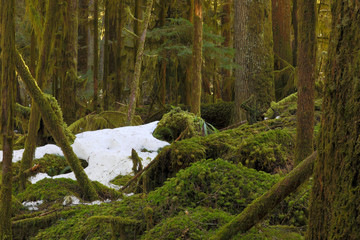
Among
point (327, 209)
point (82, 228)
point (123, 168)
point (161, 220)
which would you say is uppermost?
point (327, 209)

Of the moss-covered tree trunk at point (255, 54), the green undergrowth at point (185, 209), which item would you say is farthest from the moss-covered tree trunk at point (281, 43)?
the green undergrowth at point (185, 209)

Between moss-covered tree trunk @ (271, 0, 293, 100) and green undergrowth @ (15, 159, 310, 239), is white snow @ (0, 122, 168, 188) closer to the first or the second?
green undergrowth @ (15, 159, 310, 239)

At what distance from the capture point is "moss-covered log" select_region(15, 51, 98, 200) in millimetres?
3829

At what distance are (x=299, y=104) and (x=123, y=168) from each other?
3.27m

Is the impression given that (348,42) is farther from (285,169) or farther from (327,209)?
(285,169)

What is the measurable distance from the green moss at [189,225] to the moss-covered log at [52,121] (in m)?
1.67

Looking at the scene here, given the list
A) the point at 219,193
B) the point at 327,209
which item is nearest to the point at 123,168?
the point at 219,193

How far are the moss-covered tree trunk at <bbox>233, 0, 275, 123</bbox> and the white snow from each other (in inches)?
134

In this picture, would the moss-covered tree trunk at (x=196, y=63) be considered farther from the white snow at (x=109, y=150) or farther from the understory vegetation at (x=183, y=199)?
the understory vegetation at (x=183, y=199)

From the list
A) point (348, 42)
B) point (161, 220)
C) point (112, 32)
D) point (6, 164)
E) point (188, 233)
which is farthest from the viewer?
point (112, 32)

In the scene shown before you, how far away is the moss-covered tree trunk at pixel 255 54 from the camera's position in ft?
31.8

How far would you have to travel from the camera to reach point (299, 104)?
3.73 meters

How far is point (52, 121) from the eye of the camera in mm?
4020

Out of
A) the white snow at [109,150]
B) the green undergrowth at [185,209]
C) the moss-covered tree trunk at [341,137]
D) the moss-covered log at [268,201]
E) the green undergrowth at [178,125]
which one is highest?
the moss-covered tree trunk at [341,137]
